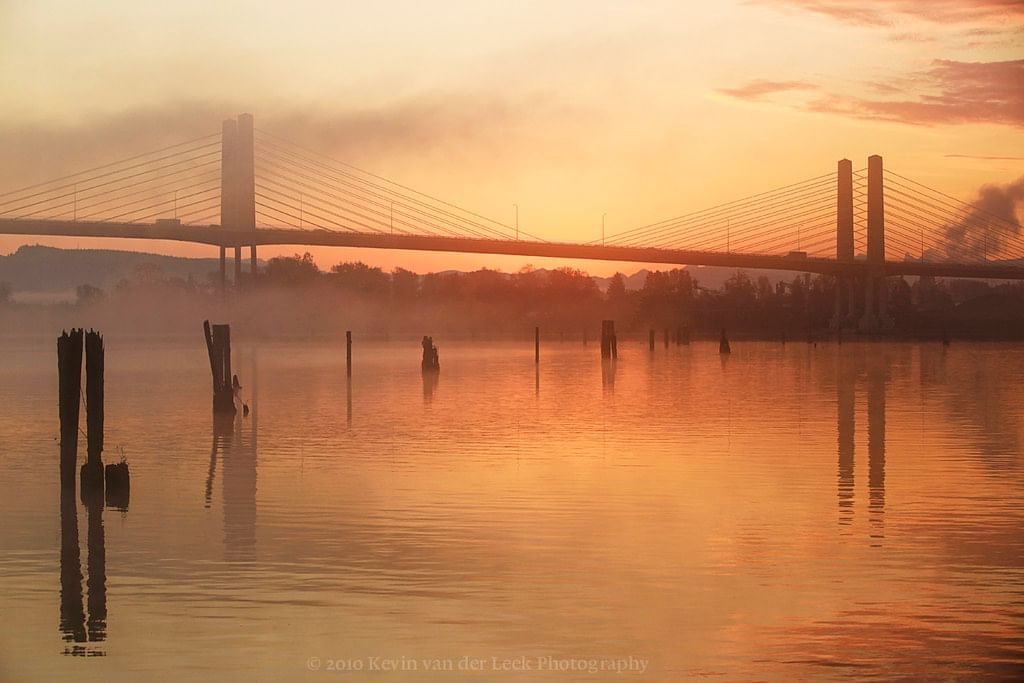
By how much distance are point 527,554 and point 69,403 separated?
609cm

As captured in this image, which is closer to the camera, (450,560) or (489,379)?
(450,560)

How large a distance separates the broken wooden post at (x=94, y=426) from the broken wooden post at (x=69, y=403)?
Answer: 0.13m

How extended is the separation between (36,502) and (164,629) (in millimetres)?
6103

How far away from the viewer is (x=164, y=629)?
8.44 m

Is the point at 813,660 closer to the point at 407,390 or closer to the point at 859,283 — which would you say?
the point at 407,390

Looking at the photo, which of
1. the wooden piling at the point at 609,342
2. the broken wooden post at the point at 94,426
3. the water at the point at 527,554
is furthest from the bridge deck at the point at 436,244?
the broken wooden post at the point at 94,426

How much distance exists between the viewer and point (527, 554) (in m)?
10.7

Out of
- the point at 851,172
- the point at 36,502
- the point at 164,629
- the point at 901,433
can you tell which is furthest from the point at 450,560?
the point at 851,172

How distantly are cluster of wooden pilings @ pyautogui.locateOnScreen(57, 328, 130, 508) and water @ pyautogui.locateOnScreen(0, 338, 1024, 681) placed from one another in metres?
0.36

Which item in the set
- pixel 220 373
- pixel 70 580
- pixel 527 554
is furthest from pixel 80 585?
pixel 220 373

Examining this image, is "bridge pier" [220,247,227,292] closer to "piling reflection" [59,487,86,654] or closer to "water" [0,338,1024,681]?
"water" [0,338,1024,681]

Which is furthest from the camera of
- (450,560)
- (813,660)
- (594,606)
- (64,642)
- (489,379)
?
(489,379)

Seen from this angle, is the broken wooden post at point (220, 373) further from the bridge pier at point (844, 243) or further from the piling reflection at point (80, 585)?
the bridge pier at point (844, 243)

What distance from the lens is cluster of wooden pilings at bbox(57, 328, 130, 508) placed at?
13.9m
